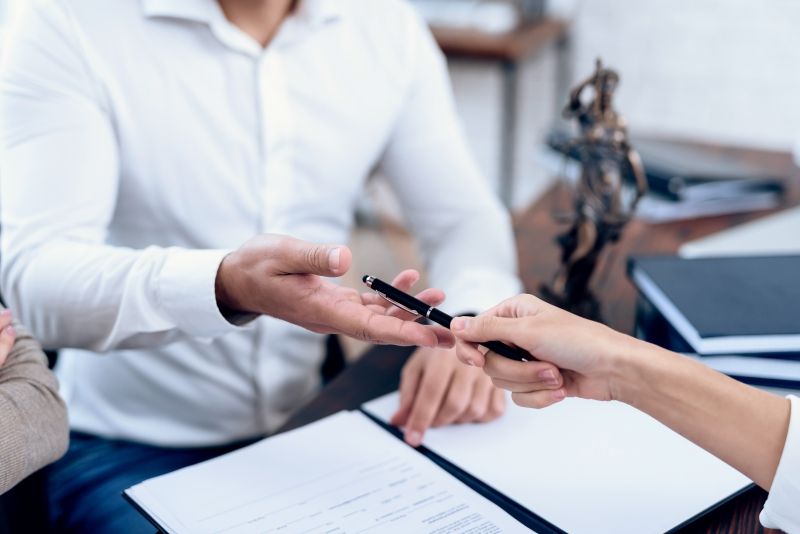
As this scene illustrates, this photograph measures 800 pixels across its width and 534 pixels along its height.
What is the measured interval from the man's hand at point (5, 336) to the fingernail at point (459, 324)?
0.39 meters

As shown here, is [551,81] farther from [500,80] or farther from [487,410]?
[487,410]

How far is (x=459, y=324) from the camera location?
650 millimetres

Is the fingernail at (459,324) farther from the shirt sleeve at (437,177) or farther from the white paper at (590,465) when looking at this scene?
the shirt sleeve at (437,177)

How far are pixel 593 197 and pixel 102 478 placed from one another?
25.3 inches

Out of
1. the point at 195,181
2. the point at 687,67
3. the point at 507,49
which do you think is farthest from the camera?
the point at 687,67

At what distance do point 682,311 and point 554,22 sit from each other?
2.05 m

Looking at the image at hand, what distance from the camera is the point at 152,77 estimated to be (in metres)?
0.98

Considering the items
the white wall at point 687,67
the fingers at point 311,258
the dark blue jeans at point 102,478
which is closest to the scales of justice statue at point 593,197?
the fingers at point 311,258

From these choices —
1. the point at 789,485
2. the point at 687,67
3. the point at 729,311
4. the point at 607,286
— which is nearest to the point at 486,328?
the point at 789,485

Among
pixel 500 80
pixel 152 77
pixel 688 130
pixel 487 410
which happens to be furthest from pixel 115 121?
pixel 688 130

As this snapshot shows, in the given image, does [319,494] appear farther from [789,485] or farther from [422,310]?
[789,485]

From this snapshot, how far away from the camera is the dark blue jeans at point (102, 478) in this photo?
2.69 ft

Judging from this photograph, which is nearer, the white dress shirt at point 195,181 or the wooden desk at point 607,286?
the wooden desk at point 607,286

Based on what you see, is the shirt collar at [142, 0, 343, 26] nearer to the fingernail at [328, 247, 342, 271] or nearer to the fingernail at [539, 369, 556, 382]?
Result: the fingernail at [328, 247, 342, 271]
